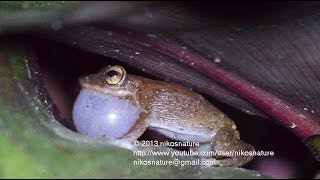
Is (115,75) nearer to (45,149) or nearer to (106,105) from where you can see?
(106,105)

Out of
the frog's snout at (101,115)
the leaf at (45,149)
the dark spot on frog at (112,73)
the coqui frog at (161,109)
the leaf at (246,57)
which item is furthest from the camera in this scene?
the dark spot on frog at (112,73)

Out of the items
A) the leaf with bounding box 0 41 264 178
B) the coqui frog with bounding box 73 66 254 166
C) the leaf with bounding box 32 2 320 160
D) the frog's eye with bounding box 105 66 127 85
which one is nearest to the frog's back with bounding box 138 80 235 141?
the coqui frog with bounding box 73 66 254 166

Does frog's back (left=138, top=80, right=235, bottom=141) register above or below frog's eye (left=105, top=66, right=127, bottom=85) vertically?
below

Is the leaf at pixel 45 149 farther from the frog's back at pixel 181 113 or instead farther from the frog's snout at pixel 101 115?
the frog's back at pixel 181 113

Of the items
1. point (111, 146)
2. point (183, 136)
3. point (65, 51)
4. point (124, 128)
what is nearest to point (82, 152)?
point (111, 146)

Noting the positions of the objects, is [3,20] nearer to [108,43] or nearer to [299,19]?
[108,43]

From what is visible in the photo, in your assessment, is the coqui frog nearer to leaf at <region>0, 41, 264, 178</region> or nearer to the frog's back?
the frog's back

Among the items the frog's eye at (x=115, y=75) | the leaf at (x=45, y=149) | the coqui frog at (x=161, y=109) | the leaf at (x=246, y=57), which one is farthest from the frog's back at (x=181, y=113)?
the leaf at (x=45, y=149)
